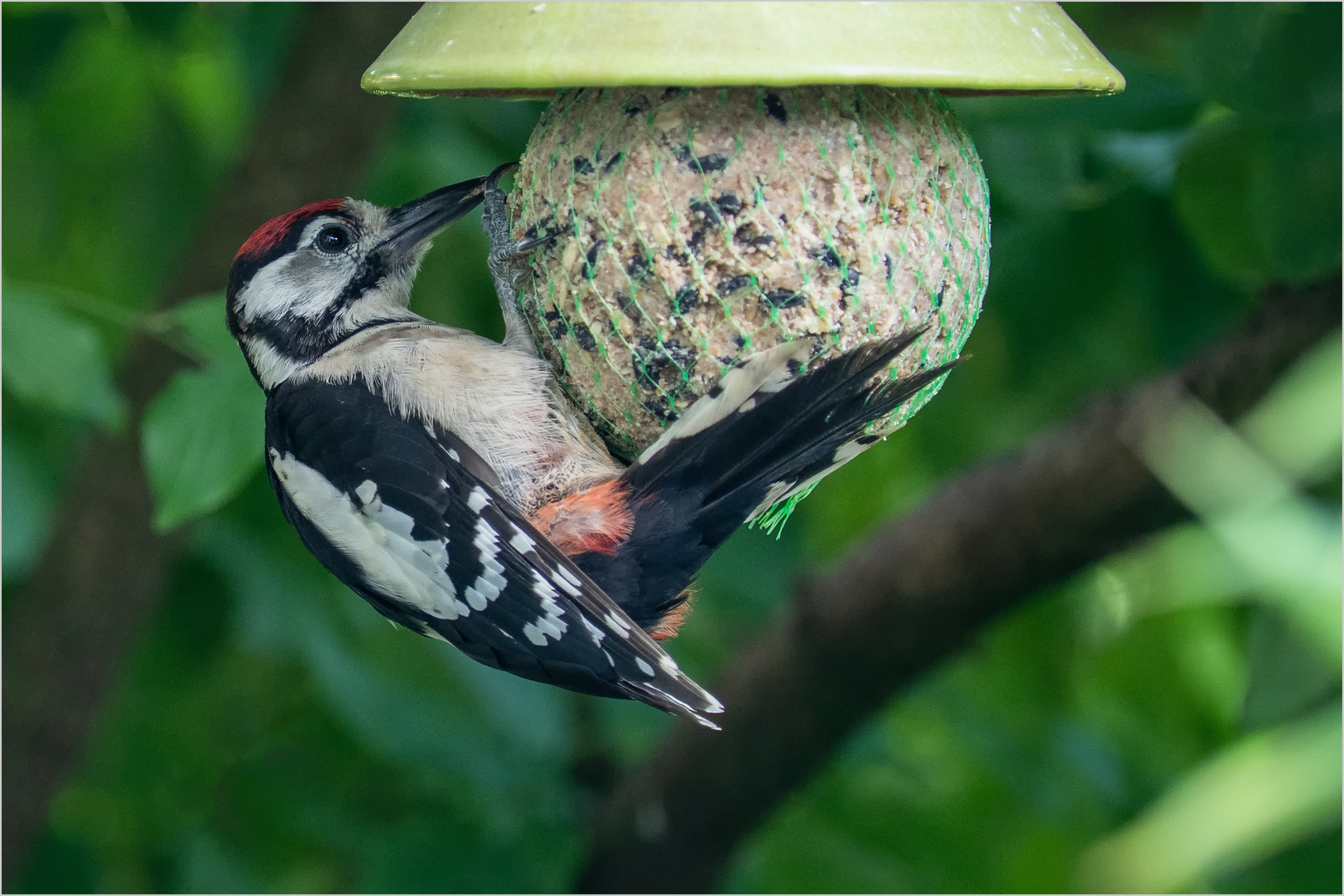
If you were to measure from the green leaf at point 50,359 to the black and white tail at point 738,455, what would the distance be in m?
0.86

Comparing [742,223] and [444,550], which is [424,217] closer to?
[444,550]

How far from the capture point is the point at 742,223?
147 cm

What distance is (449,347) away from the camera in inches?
71.1

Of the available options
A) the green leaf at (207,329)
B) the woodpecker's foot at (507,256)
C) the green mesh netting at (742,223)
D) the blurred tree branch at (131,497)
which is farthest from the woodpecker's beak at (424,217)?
the blurred tree branch at (131,497)

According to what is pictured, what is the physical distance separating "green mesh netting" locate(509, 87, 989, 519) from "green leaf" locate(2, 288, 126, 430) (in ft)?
2.93

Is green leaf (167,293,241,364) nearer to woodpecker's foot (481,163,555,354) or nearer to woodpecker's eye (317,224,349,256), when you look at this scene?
woodpecker's eye (317,224,349,256)

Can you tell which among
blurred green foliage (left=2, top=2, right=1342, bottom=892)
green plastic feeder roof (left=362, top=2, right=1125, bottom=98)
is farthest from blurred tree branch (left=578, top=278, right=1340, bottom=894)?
green plastic feeder roof (left=362, top=2, right=1125, bottom=98)

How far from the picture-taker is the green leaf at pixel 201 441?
1883 millimetres

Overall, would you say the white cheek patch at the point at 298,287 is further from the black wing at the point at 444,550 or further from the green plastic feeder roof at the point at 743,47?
the green plastic feeder roof at the point at 743,47

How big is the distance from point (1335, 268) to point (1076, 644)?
3.91 feet

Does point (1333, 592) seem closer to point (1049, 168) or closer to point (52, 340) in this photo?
point (1049, 168)

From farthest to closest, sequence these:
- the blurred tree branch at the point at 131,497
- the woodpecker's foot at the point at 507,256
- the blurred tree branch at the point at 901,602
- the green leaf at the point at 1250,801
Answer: the blurred tree branch at the point at 131,497, the blurred tree branch at the point at 901,602, the woodpecker's foot at the point at 507,256, the green leaf at the point at 1250,801

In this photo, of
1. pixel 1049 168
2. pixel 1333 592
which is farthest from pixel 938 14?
pixel 1049 168

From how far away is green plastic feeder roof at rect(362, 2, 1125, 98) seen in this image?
1245mm
